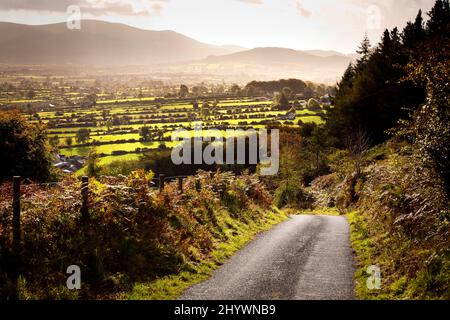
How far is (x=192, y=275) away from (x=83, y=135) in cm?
9309

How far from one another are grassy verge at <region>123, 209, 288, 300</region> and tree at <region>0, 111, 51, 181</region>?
19087 millimetres

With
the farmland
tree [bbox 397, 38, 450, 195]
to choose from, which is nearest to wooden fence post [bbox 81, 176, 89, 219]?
tree [bbox 397, 38, 450, 195]

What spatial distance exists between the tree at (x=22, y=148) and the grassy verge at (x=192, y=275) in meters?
19.1

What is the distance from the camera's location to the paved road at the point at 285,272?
1052cm

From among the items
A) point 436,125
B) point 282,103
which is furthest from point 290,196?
point 282,103

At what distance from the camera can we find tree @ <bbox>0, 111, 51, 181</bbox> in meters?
30.5

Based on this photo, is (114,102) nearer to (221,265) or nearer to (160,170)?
(160,170)

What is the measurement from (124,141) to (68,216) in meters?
91.8

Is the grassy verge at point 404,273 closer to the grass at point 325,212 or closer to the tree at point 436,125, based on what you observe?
the tree at point 436,125

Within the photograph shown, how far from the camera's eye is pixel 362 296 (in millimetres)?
10297

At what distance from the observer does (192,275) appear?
1230cm

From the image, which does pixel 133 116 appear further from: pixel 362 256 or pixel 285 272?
pixel 285 272

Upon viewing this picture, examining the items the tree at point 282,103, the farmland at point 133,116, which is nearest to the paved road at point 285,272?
the farmland at point 133,116
